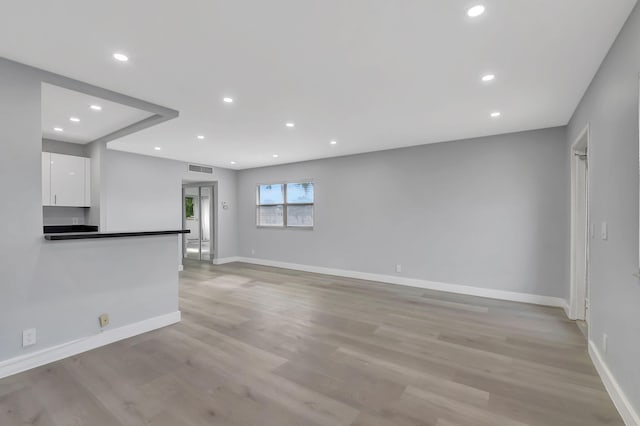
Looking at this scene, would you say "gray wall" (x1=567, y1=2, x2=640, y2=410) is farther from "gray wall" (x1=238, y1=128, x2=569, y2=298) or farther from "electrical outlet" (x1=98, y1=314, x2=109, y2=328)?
"electrical outlet" (x1=98, y1=314, x2=109, y2=328)

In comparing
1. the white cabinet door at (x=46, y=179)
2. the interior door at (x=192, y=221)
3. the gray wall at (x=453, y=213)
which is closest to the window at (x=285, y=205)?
the gray wall at (x=453, y=213)

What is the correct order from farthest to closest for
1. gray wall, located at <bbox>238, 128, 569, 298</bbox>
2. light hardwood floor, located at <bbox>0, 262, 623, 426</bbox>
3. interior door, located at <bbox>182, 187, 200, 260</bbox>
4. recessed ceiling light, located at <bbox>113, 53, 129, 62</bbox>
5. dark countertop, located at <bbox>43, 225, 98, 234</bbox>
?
1. interior door, located at <bbox>182, 187, 200, 260</bbox>
2. dark countertop, located at <bbox>43, 225, 98, 234</bbox>
3. gray wall, located at <bbox>238, 128, 569, 298</bbox>
4. recessed ceiling light, located at <bbox>113, 53, 129, 62</bbox>
5. light hardwood floor, located at <bbox>0, 262, 623, 426</bbox>

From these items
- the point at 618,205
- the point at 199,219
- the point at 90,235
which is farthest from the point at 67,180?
the point at 618,205

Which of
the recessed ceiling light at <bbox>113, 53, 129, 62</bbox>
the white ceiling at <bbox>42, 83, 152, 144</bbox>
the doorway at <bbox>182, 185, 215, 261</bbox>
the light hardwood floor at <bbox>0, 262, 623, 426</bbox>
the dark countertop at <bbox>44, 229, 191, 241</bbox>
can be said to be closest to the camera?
the light hardwood floor at <bbox>0, 262, 623, 426</bbox>

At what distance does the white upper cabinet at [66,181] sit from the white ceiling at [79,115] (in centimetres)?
37

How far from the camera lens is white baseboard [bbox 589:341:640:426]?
5.69ft

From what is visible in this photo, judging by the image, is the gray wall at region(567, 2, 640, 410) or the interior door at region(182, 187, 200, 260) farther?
the interior door at region(182, 187, 200, 260)

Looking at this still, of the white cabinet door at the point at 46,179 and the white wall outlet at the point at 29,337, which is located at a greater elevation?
the white cabinet door at the point at 46,179

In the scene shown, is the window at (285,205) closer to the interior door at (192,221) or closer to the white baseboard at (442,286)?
the white baseboard at (442,286)

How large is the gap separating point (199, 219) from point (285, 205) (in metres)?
2.71

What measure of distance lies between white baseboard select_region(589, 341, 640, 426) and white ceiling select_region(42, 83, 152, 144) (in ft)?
16.5

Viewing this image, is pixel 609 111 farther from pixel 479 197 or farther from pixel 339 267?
pixel 339 267

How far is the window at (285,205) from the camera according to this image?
689 cm

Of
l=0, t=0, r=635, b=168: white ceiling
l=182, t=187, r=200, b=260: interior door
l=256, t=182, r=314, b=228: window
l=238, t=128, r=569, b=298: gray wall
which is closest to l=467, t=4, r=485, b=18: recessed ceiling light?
l=0, t=0, r=635, b=168: white ceiling
